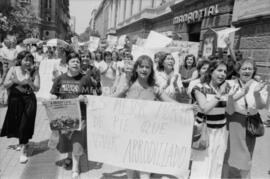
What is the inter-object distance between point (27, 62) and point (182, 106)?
2253 mm

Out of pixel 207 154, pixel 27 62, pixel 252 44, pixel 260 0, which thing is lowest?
pixel 207 154

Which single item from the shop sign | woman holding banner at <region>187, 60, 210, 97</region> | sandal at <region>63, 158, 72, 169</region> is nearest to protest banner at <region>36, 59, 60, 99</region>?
sandal at <region>63, 158, 72, 169</region>

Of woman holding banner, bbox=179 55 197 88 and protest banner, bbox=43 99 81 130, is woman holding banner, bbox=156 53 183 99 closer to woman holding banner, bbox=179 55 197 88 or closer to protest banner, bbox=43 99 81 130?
woman holding banner, bbox=179 55 197 88

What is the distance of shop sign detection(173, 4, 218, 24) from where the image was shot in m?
11.5

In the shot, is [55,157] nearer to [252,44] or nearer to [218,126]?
[218,126]

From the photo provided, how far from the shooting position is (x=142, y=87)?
2658mm

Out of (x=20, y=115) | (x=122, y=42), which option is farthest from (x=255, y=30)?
(x=122, y=42)

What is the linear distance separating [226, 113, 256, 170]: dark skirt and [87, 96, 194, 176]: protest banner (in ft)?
1.99

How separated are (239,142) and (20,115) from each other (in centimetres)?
293

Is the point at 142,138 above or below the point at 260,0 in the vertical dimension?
below

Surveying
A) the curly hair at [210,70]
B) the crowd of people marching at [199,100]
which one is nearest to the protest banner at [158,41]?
the crowd of people marching at [199,100]

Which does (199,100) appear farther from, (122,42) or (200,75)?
(122,42)

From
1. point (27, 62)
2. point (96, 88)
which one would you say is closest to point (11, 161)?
point (27, 62)

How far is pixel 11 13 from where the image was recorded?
26.1 meters
